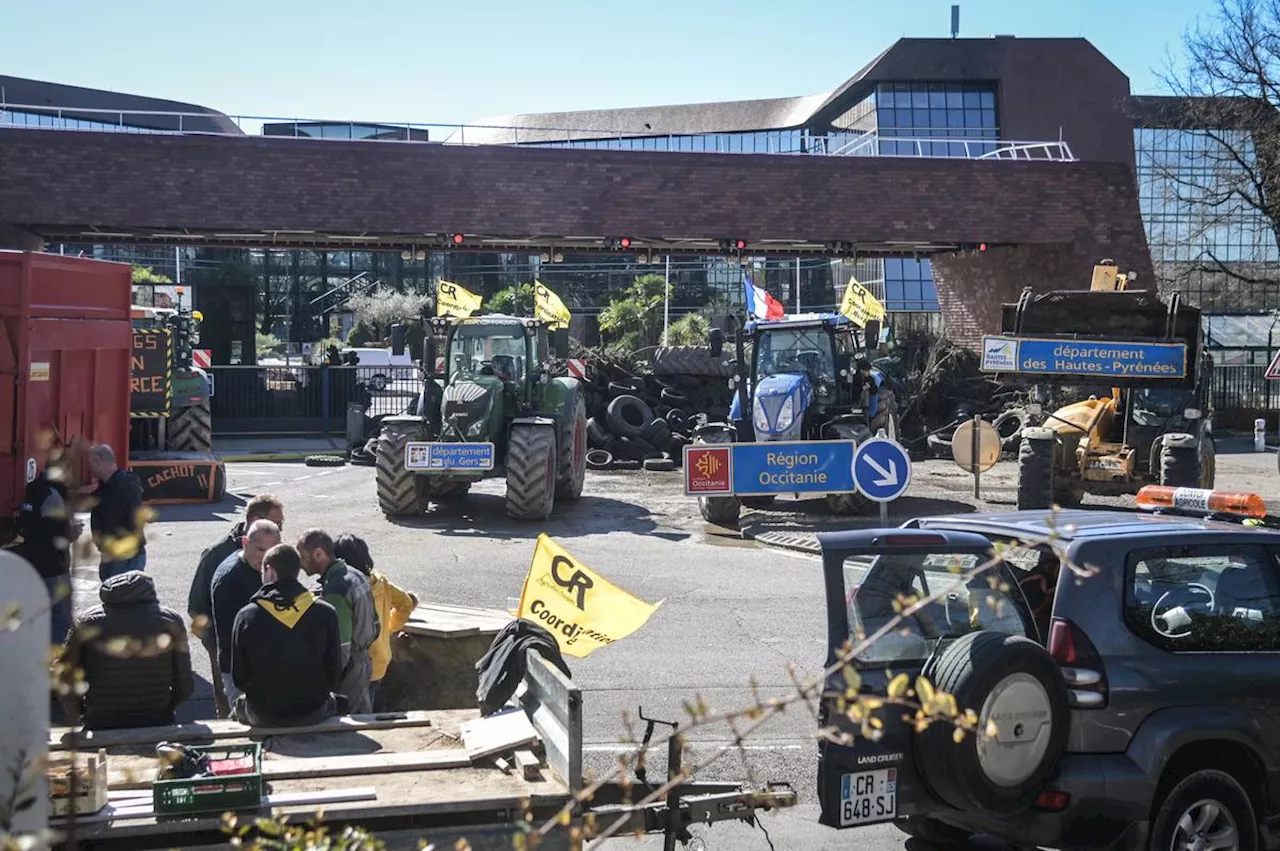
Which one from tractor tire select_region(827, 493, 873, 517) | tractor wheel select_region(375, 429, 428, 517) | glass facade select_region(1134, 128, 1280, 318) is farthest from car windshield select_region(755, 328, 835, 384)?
glass facade select_region(1134, 128, 1280, 318)

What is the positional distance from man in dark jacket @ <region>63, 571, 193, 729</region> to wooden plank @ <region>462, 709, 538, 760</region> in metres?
1.49

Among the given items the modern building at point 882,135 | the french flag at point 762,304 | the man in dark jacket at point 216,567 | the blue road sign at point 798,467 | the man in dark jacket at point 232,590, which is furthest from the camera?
the modern building at point 882,135

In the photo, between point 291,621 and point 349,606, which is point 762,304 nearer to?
point 349,606

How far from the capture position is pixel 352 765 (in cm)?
510

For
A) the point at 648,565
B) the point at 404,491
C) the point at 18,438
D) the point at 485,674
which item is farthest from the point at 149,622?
the point at 404,491

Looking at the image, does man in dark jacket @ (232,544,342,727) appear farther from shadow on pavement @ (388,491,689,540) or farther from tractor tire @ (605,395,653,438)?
tractor tire @ (605,395,653,438)

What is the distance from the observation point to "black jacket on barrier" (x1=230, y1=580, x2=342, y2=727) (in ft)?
19.5

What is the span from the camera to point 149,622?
6262 millimetres

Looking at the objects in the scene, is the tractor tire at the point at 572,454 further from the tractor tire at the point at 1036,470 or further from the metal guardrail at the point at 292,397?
the metal guardrail at the point at 292,397

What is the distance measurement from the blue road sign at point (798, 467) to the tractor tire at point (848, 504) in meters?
2.83

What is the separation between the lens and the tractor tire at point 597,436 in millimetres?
27000

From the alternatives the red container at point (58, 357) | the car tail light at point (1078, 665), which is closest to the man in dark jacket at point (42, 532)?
the red container at point (58, 357)

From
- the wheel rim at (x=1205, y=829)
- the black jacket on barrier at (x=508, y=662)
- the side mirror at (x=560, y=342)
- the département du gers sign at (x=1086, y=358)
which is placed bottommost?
the wheel rim at (x=1205, y=829)

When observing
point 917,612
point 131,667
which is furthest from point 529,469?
point 917,612
